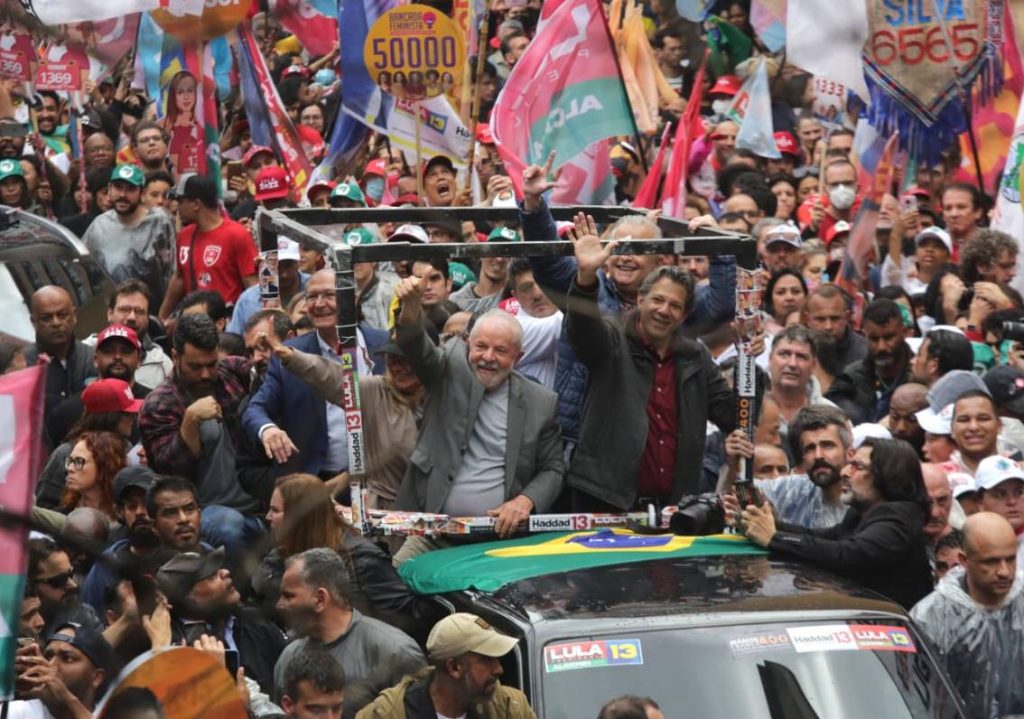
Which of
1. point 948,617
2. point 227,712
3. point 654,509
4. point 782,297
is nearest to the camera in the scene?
point 227,712

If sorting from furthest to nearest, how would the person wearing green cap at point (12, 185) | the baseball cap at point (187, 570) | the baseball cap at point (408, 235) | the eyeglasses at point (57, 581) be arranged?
the person wearing green cap at point (12, 185)
the baseball cap at point (408, 235)
the eyeglasses at point (57, 581)
the baseball cap at point (187, 570)

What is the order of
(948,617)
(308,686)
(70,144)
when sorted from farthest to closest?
1. (70,144)
2. (948,617)
3. (308,686)

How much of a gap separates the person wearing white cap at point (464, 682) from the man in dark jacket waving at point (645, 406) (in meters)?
1.73

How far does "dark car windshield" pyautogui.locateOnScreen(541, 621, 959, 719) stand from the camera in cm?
659

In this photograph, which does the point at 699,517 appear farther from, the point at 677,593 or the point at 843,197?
the point at 843,197

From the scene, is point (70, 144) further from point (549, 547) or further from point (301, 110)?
point (549, 547)

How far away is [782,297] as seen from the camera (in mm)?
12094

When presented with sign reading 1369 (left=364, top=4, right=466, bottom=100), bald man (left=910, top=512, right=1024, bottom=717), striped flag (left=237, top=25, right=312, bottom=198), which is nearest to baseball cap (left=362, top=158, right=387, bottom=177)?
striped flag (left=237, top=25, right=312, bottom=198)

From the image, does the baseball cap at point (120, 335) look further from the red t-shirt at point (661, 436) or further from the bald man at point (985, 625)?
the bald man at point (985, 625)

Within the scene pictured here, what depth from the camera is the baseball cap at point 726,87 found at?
18.6 meters

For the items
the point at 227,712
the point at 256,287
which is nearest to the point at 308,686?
the point at 227,712

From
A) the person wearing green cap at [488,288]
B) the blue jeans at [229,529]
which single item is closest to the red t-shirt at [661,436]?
the blue jeans at [229,529]

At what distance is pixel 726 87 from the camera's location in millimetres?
18672

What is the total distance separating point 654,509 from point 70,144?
10881 mm
